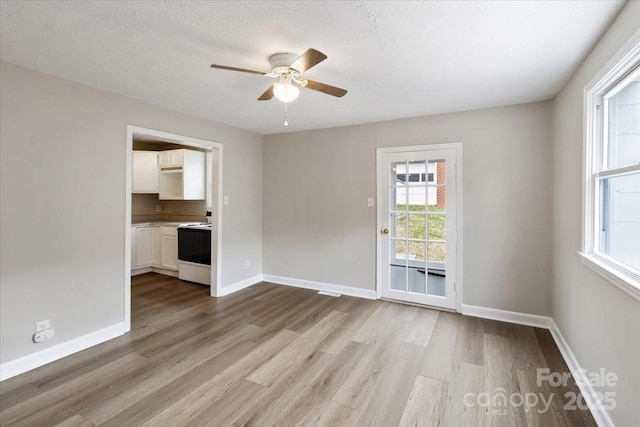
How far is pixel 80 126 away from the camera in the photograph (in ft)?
8.82

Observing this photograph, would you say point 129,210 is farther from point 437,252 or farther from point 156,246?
point 437,252

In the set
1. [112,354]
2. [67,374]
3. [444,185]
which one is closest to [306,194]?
[444,185]

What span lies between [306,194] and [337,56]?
2.52m

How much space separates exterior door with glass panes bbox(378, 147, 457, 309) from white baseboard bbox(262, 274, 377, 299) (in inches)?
9.8

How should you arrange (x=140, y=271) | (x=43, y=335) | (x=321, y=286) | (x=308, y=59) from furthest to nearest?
1. (x=140, y=271)
2. (x=321, y=286)
3. (x=43, y=335)
4. (x=308, y=59)

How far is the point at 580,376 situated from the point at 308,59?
113 inches

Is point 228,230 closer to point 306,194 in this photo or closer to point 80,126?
point 306,194

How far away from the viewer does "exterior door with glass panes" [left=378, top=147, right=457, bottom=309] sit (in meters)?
3.59

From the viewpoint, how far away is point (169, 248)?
511 cm

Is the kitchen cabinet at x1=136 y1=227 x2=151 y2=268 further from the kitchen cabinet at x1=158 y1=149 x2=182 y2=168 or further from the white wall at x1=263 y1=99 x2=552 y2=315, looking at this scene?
the white wall at x1=263 y1=99 x2=552 y2=315

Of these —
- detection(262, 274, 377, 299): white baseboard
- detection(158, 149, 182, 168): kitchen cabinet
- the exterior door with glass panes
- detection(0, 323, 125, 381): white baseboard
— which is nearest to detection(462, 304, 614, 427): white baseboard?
the exterior door with glass panes

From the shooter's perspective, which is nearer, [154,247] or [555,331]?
[555,331]

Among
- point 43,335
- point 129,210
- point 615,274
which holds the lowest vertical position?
point 43,335

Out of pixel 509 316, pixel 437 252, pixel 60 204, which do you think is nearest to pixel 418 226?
pixel 437 252
